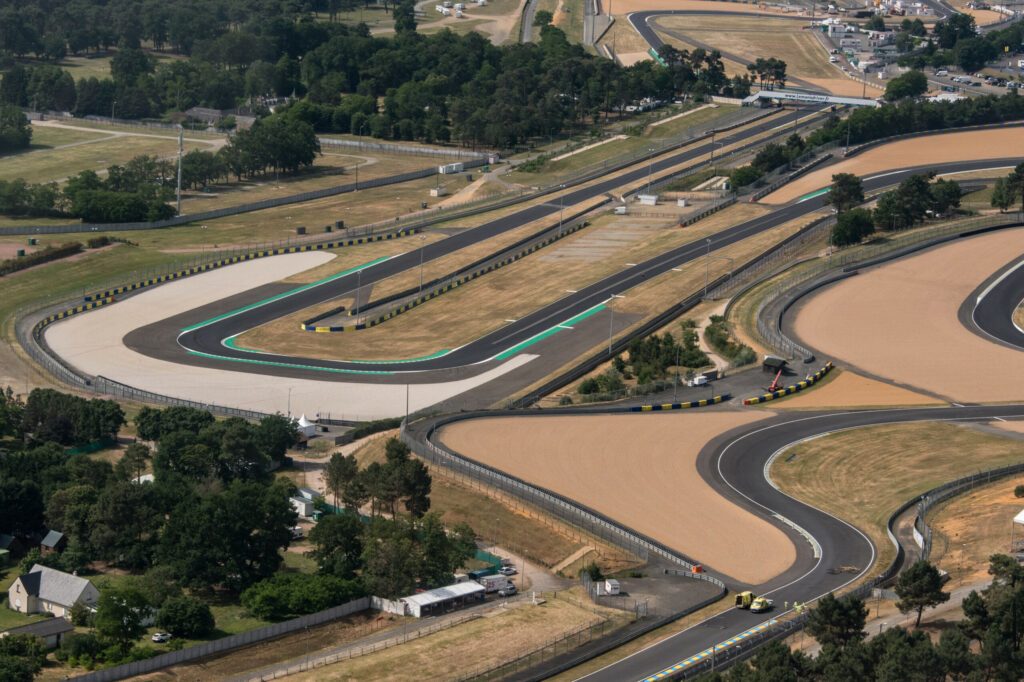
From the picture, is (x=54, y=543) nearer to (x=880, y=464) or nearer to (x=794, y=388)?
(x=880, y=464)

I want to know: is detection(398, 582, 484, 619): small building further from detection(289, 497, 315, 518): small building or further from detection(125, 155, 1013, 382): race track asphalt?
detection(125, 155, 1013, 382): race track asphalt

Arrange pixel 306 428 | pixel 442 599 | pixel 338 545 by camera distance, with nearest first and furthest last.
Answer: pixel 442 599 < pixel 338 545 < pixel 306 428

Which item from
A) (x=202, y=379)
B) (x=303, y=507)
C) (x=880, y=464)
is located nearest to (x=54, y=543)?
(x=303, y=507)

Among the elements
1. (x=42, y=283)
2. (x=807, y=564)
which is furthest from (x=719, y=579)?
(x=42, y=283)

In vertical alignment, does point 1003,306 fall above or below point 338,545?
above

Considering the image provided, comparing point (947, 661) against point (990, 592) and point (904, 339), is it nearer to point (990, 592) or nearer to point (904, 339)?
point (990, 592)
